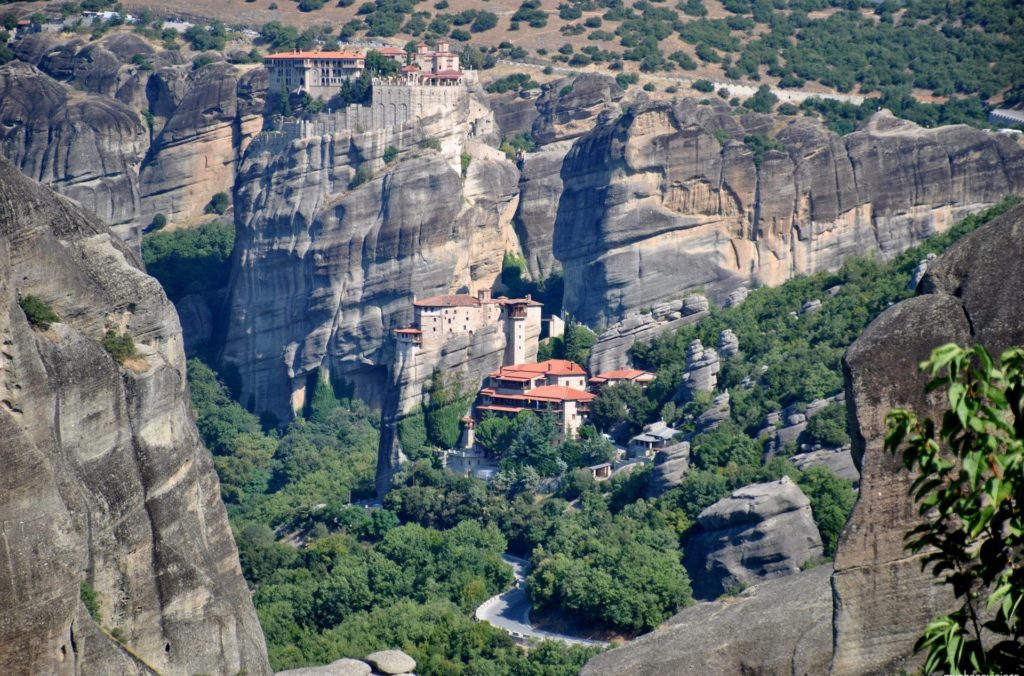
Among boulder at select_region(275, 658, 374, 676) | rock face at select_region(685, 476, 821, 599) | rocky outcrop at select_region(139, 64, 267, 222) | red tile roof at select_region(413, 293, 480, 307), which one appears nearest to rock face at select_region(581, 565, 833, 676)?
boulder at select_region(275, 658, 374, 676)

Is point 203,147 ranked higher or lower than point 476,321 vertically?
higher

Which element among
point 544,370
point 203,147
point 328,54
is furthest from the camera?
point 203,147

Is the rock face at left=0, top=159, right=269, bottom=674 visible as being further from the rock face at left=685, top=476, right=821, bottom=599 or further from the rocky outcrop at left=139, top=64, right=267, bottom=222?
the rocky outcrop at left=139, top=64, right=267, bottom=222


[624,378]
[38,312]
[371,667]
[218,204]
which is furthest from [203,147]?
[38,312]

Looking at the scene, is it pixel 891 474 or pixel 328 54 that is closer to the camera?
pixel 891 474

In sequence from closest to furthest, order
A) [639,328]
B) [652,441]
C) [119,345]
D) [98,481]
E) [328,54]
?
[98,481] → [119,345] → [652,441] → [639,328] → [328,54]

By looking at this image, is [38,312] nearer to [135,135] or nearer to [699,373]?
[699,373]
